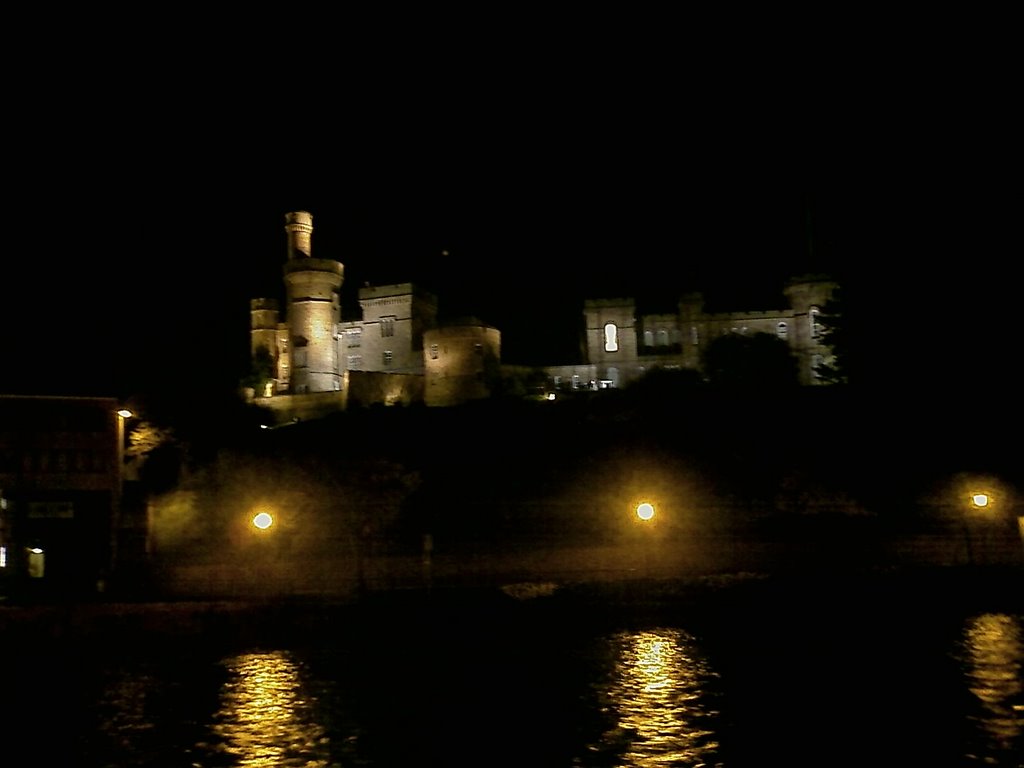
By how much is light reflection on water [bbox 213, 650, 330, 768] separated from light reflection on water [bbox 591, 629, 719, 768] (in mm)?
4086

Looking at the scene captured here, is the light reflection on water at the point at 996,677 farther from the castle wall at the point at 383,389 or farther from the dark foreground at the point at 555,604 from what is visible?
the castle wall at the point at 383,389

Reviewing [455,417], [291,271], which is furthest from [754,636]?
[291,271]

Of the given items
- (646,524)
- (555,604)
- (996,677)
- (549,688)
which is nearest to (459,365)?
(646,524)

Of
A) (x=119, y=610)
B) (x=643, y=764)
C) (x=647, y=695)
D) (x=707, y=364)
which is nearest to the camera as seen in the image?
(x=643, y=764)

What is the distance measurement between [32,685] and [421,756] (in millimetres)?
9575

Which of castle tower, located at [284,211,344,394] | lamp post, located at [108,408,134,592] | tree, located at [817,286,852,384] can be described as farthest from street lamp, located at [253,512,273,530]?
castle tower, located at [284,211,344,394]

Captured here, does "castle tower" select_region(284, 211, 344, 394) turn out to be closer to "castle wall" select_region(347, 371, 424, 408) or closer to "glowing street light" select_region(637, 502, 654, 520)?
"castle wall" select_region(347, 371, 424, 408)

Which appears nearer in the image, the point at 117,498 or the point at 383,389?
the point at 117,498

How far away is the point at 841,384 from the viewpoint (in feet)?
147

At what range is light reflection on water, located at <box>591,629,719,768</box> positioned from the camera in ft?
40.7

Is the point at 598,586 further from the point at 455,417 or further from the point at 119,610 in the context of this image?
the point at 455,417

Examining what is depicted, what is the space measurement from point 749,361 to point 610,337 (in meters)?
12.4

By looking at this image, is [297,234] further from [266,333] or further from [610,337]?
[610,337]

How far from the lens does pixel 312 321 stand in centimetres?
6128
